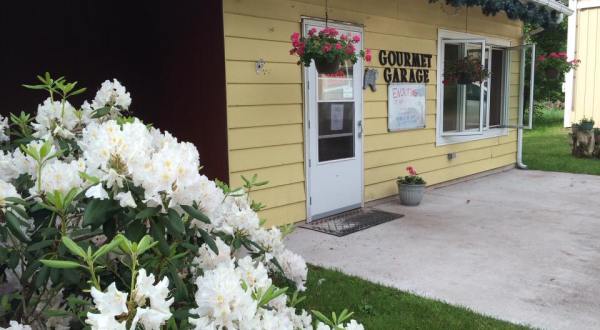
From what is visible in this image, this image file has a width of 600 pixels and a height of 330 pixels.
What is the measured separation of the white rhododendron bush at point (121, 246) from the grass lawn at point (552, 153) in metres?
8.88

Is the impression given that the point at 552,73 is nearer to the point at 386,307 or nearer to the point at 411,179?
the point at 411,179

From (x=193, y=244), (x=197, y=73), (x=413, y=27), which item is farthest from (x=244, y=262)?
(x=413, y=27)

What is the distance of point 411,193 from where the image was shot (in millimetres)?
6230

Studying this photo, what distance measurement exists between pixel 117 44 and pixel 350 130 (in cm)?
265

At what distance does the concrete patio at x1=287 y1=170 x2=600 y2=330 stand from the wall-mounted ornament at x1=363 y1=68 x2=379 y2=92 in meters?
1.43

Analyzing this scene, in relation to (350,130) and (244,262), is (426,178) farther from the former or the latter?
(244,262)

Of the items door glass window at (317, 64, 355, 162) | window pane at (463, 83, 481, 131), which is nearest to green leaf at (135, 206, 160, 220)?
door glass window at (317, 64, 355, 162)

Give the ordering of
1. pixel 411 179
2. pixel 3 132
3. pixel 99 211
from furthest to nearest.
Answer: pixel 411 179 → pixel 3 132 → pixel 99 211

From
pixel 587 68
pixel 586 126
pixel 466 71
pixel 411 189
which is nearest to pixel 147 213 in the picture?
pixel 411 189

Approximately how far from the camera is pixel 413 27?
21.8 ft

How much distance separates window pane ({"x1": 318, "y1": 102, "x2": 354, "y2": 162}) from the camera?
552cm

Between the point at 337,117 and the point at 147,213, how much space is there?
4.68 m

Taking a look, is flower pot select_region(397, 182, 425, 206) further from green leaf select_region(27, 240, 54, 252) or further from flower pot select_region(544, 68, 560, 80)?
green leaf select_region(27, 240, 54, 252)

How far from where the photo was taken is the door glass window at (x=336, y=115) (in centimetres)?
549
